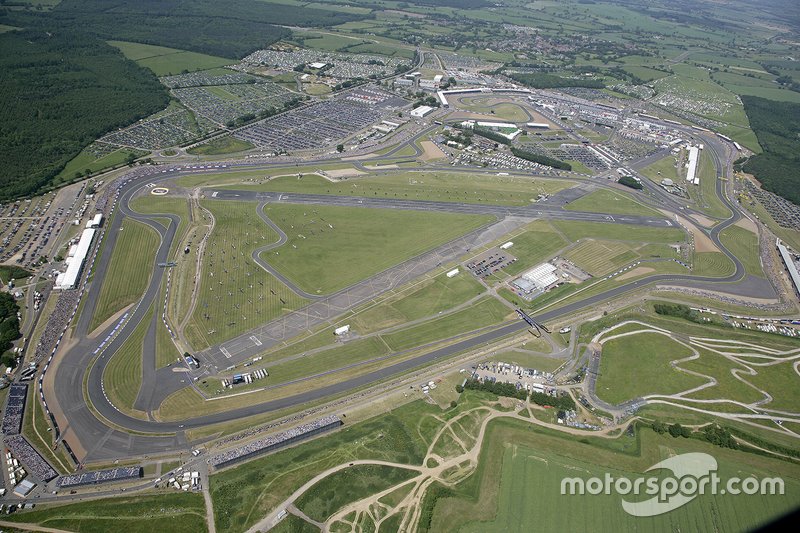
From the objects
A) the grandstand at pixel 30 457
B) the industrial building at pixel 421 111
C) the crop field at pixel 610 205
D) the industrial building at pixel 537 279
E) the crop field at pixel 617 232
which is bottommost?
the grandstand at pixel 30 457

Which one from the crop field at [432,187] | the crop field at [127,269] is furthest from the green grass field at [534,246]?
the crop field at [127,269]

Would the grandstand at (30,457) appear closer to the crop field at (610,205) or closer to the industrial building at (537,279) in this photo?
the industrial building at (537,279)

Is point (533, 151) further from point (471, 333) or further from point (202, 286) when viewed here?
point (202, 286)

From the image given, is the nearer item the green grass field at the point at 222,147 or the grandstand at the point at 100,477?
the grandstand at the point at 100,477

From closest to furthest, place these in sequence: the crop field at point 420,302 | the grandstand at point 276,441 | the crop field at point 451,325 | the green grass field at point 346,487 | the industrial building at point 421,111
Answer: the green grass field at point 346,487 < the grandstand at point 276,441 < the crop field at point 451,325 < the crop field at point 420,302 < the industrial building at point 421,111

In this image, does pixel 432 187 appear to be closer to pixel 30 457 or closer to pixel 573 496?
pixel 573 496

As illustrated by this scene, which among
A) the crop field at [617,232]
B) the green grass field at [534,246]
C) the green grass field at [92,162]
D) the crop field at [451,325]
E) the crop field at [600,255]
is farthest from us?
the green grass field at [92,162]
